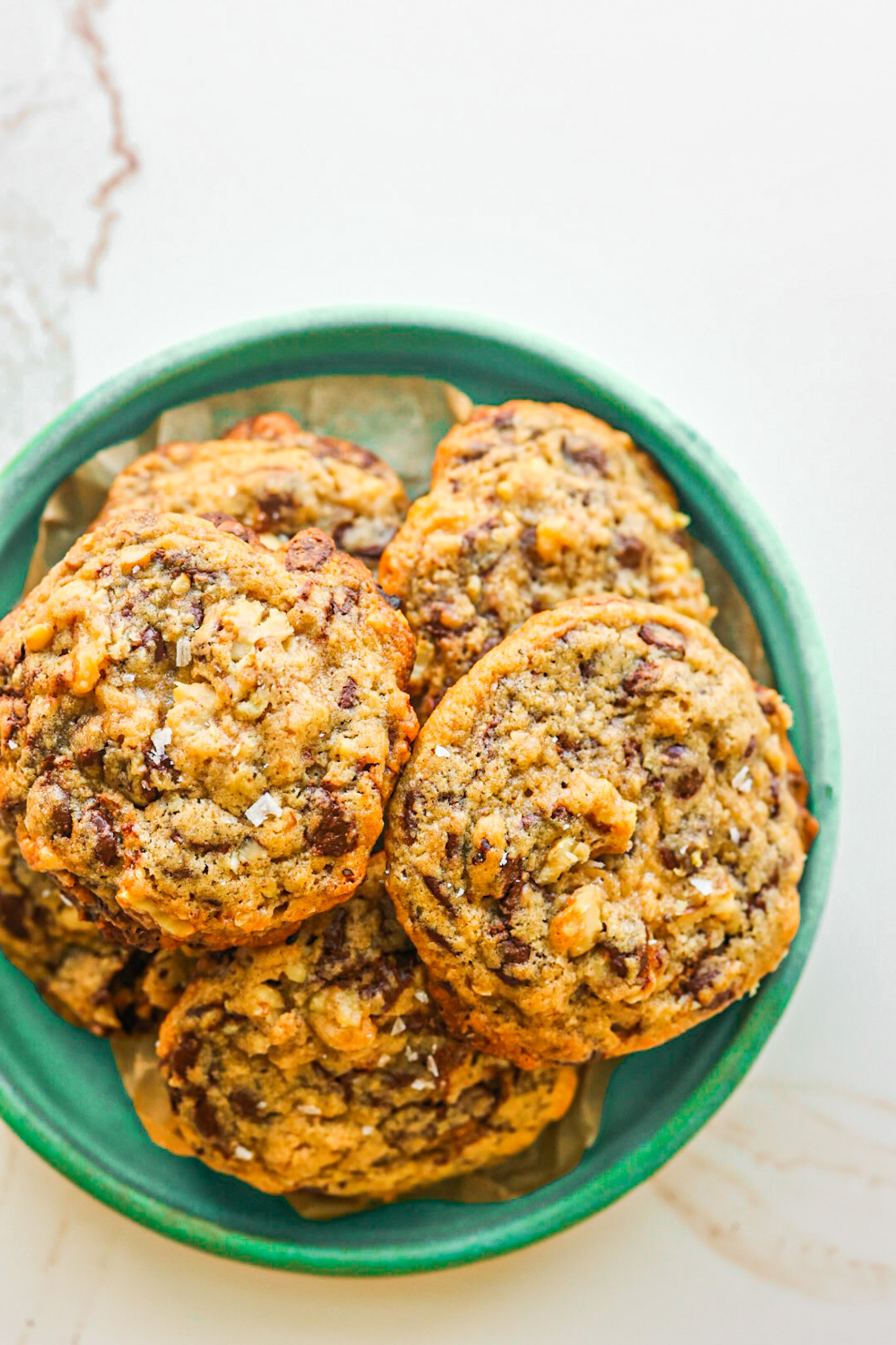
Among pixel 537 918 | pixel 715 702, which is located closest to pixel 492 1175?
pixel 537 918

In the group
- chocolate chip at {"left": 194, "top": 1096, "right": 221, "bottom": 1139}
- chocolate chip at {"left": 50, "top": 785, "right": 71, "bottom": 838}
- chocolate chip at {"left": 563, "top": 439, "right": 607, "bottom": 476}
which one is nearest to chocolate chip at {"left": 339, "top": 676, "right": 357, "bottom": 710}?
chocolate chip at {"left": 50, "top": 785, "right": 71, "bottom": 838}

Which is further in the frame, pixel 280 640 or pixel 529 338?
pixel 529 338

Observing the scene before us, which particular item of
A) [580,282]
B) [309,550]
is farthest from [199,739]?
[580,282]

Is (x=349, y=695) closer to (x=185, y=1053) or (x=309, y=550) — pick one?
(x=309, y=550)

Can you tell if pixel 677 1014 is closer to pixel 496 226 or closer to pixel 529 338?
pixel 529 338

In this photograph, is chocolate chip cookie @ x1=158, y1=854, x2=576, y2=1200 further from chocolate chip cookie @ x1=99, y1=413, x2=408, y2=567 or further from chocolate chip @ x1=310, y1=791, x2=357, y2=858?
chocolate chip cookie @ x1=99, y1=413, x2=408, y2=567

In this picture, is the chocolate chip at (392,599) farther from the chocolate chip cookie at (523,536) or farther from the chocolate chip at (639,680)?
the chocolate chip at (639,680)
